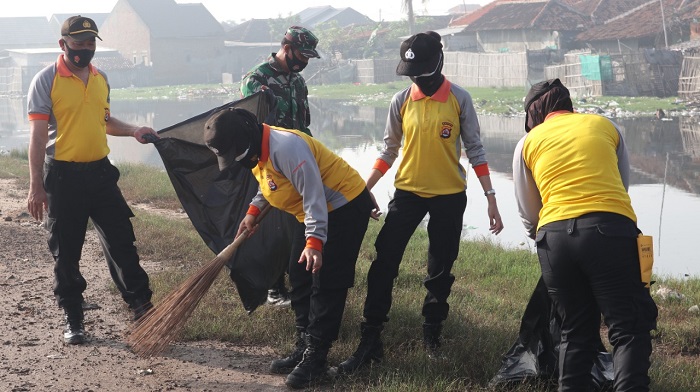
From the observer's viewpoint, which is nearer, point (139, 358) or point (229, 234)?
point (139, 358)

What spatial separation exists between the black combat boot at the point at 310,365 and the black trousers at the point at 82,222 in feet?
5.08

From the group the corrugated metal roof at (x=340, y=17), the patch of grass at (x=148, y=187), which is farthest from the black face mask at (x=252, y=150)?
the corrugated metal roof at (x=340, y=17)

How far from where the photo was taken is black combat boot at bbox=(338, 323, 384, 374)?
520cm

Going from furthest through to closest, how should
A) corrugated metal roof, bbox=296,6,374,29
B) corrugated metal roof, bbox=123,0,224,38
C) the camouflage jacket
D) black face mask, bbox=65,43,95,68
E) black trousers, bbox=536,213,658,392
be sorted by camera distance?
corrugated metal roof, bbox=296,6,374,29, corrugated metal roof, bbox=123,0,224,38, the camouflage jacket, black face mask, bbox=65,43,95,68, black trousers, bbox=536,213,658,392

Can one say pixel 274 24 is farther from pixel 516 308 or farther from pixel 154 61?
pixel 516 308

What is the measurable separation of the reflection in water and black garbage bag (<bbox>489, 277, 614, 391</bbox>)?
15.9 ft

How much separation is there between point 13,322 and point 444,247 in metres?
3.14

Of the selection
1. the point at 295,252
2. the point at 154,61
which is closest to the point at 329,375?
the point at 295,252

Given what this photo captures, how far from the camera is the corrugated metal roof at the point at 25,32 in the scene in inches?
3346

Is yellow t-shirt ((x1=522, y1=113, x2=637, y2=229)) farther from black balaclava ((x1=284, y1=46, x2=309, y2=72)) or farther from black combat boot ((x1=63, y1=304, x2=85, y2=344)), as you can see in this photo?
black combat boot ((x1=63, y1=304, x2=85, y2=344))

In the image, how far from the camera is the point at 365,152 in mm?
21844

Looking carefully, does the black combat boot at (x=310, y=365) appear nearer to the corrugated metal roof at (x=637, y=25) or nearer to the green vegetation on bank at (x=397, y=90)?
the green vegetation on bank at (x=397, y=90)

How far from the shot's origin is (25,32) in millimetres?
87312

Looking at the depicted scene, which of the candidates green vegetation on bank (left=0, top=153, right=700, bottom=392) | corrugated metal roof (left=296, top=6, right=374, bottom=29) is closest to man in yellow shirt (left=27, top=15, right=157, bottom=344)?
green vegetation on bank (left=0, top=153, right=700, bottom=392)
